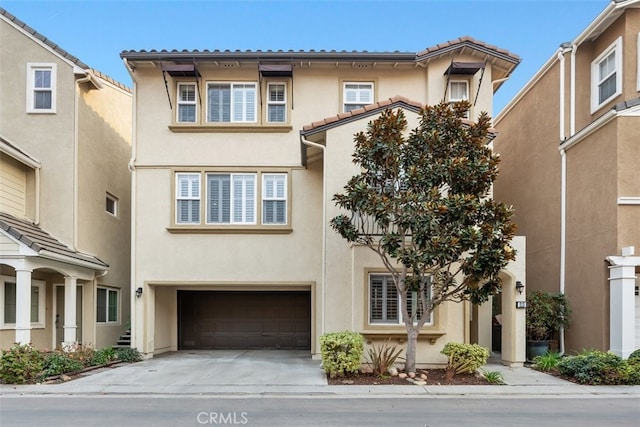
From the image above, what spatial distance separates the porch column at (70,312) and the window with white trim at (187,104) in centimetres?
568

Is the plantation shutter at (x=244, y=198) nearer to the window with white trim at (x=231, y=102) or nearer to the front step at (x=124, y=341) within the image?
the window with white trim at (x=231, y=102)

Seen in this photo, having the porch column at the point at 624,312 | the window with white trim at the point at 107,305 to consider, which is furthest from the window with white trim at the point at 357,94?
the window with white trim at the point at 107,305

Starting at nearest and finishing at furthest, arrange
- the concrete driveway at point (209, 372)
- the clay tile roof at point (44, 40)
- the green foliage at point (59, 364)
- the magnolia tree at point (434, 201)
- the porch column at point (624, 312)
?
A: 1. the magnolia tree at point (434, 201)
2. the concrete driveway at point (209, 372)
3. the green foliage at point (59, 364)
4. the porch column at point (624, 312)
5. the clay tile roof at point (44, 40)

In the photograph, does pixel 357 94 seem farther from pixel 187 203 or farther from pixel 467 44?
pixel 187 203

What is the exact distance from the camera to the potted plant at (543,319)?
12.3 meters

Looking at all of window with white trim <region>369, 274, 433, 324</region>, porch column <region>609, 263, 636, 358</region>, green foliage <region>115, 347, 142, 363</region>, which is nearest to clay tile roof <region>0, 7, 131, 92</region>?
green foliage <region>115, 347, 142, 363</region>

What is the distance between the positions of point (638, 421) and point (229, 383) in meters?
7.73

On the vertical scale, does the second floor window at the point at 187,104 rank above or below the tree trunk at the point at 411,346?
above

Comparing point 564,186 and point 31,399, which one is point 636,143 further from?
point 31,399

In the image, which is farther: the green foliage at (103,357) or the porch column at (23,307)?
the green foliage at (103,357)

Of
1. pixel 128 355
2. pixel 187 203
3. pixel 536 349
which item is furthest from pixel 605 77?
pixel 128 355

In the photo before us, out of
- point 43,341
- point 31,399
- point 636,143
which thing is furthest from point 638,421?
point 43,341

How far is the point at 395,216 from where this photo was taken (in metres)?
9.70

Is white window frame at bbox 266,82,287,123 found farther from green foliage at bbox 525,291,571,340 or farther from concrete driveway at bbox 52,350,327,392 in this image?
green foliage at bbox 525,291,571,340
